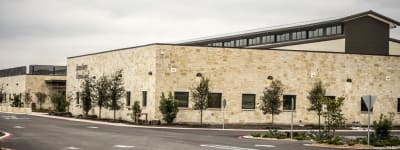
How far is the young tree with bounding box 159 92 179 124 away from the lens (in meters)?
46.9

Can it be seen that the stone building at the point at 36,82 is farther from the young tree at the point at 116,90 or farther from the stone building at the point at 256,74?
the young tree at the point at 116,90

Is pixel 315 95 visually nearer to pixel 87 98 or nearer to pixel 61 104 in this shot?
pixel 87 98

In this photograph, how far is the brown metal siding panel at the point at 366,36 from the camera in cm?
6019

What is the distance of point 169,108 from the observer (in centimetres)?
4700

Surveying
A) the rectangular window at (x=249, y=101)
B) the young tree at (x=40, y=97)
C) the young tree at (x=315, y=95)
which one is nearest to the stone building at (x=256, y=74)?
the rectangular window at (x=249, y=101)

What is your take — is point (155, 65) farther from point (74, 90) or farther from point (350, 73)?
point (74, 90)

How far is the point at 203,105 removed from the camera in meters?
47.2

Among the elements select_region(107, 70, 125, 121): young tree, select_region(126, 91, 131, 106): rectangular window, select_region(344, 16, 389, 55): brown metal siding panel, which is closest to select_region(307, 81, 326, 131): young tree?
select_region(344, 16, 389, 55): brown metal siding panel

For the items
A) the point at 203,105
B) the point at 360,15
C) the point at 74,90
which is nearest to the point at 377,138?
the point at 203,105

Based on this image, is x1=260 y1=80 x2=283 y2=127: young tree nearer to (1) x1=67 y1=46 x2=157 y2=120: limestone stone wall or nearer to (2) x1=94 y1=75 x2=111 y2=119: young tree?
(1) x1=67 y1=46 x2=157 y2=120: limestone stone wall

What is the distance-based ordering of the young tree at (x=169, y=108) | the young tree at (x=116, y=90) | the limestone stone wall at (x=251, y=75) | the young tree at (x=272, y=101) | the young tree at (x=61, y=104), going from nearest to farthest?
the young tree at (x=169, y=108) → the young tree at (x=272, y=101) → the limestone stone wall at (x=251, y=75) → the young tree at (x=116, y=90) → the young tree at (x=61, y=104)

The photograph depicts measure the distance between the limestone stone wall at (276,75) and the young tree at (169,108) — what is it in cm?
139

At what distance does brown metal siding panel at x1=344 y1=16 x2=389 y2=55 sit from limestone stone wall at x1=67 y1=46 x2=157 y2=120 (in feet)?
69.1

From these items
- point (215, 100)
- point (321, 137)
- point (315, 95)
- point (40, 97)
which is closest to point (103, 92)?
point (215, 100)
